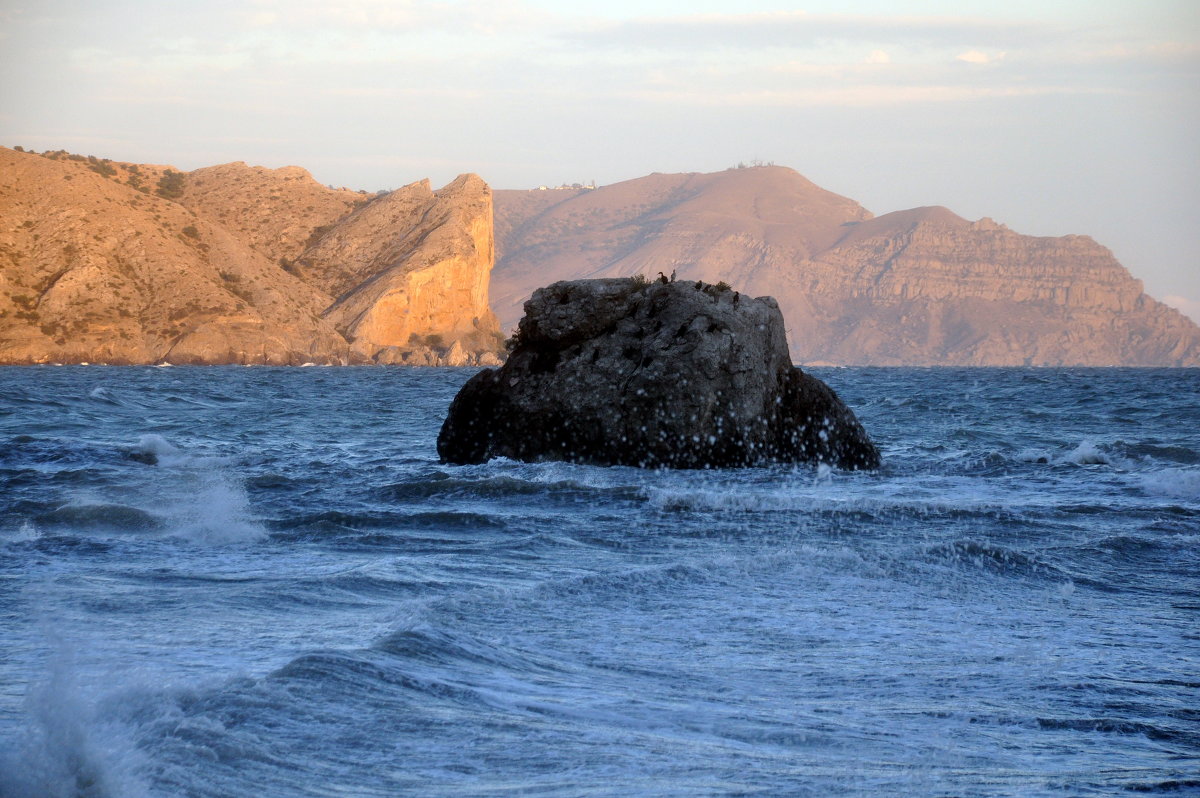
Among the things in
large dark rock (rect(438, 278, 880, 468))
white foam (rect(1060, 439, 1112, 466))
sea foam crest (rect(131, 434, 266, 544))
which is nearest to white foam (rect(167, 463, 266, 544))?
sea foam crest (rect(131, 434, 266, 544))

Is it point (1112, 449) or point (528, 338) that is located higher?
point (528, 338)

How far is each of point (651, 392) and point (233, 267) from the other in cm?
11632

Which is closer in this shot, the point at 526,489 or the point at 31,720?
the point at 31,720

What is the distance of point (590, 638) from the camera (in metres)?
6.27

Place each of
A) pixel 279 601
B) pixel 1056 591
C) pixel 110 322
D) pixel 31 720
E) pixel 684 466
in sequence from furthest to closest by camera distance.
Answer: pixel 110 322 < pixel 684 466 < pixel 1056 591 < pixel 279 601 < pixel 31 720

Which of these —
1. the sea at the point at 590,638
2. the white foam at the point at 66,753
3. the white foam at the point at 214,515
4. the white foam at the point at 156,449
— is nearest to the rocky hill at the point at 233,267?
the white foam at the point at 156,449

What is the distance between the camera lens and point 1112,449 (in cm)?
1886

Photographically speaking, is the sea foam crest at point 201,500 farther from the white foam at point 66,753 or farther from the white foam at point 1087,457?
the white foam at point 1087,457

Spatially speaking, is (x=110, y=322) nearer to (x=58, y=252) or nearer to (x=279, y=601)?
(x=58, y=252)

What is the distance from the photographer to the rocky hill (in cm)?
10844

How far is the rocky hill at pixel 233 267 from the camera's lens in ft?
356

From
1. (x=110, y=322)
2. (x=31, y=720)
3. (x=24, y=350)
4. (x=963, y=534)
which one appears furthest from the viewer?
(x=110, y=322)

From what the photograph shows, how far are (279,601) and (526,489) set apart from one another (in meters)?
6.47

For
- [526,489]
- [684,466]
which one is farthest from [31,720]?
[684,466]
